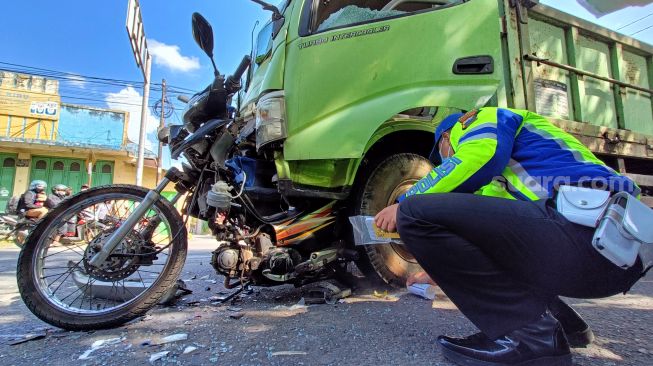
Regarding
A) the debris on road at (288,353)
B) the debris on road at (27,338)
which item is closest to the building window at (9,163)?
the debris on road at (27,338)

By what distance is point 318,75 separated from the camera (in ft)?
8.25

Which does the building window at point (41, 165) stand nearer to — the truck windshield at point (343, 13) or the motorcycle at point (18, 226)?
the motorcycle at point (18, 226)

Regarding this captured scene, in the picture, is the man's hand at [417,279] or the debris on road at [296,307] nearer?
the debris on road at [296,307]

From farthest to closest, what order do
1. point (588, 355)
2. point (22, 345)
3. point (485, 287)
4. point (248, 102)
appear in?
point (248, 102)
point (22, 345)
point (588, 355)
point (485, 287)

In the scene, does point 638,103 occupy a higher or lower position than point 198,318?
higher

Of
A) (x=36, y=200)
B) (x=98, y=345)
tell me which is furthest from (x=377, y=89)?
(x=36, y=200)

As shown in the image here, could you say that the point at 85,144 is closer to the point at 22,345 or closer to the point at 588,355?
the point at 22,345

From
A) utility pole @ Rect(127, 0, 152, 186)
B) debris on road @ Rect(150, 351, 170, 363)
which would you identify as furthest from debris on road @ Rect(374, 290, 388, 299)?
utility pole @ Rect(127, 0, 152, 186)

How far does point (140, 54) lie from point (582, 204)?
1322cm

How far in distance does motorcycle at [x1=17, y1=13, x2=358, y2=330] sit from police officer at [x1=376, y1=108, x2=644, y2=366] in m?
1.11

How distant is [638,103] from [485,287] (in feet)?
11.3

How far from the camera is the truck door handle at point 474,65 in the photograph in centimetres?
242

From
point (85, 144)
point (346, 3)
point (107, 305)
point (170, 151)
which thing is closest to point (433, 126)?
point (346, 3)

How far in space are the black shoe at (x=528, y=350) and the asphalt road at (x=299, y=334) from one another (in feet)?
0.41
